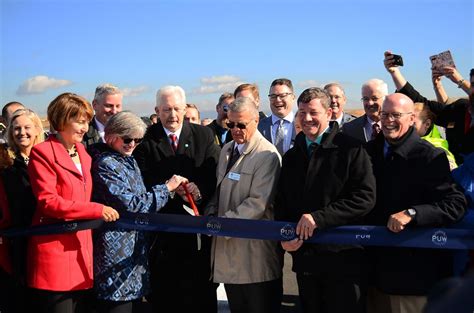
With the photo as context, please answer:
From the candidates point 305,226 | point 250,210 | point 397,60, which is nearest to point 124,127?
point 250,210

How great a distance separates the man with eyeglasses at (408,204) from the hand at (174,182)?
1.60m

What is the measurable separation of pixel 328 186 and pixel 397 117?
74 centimetres

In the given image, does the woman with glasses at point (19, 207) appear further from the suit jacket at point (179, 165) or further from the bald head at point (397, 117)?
the bald head at point (397, 117)

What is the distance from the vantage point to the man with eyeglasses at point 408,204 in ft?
13.0

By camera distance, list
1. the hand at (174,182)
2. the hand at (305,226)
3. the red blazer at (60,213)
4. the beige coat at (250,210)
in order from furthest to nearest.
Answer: the hand at (174,182) < the beige coat at (250,210) < the red blazer at (60,213) < the hand at (305,226)

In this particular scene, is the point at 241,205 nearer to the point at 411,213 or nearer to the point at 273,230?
the point at 273,230

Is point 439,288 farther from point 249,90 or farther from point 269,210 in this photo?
point 249,90

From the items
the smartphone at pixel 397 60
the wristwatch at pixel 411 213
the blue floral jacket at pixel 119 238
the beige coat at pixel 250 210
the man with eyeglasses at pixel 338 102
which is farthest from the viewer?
the man with eyeglasses at pixel 338 102

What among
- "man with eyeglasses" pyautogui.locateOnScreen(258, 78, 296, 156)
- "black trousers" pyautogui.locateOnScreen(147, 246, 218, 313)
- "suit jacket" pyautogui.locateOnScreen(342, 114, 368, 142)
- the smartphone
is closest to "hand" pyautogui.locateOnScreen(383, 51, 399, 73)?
the smartphone

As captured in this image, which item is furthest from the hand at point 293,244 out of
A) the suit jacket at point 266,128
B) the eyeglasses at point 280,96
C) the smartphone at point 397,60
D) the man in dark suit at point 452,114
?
the smartphone at point 397,60

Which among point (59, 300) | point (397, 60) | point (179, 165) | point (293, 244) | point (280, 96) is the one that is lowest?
point (59, 300)

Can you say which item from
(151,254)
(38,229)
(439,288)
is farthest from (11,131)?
(439,288)

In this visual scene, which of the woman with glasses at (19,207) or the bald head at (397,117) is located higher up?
the bald head at (397,117)

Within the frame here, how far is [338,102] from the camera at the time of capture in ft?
22.1
